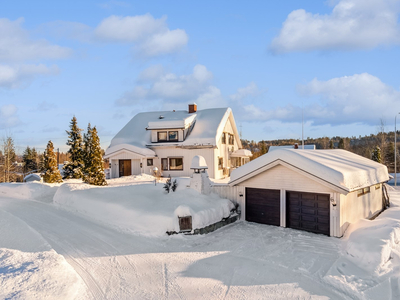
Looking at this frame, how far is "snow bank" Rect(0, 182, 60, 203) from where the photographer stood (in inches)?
624

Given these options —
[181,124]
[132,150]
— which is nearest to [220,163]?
[181,124]

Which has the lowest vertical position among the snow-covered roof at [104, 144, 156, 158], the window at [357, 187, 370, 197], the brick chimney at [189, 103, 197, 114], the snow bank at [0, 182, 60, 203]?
the snow bank at [0, 182, 60, 203]

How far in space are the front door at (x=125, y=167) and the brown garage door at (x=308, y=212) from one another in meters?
18.7

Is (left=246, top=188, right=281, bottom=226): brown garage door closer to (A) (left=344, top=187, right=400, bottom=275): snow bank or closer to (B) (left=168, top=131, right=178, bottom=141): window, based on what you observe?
(A) (left=344, top=187, right=400, bottom=275): snow bank

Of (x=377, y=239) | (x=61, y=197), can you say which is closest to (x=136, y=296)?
(x=377, y=239)

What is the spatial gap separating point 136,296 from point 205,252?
3203mm

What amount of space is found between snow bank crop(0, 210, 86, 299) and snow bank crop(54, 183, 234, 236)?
10.2 feet

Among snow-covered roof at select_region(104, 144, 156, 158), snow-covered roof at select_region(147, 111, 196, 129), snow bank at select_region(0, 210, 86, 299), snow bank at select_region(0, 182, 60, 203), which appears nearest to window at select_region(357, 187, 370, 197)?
snow bank at select_region(0, 210, 86, 299)

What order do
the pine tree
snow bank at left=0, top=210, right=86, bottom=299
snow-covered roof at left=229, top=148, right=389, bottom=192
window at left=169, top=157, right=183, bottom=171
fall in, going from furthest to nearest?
window at left=169, top=157, right=183, bottom=171 → the pine tree → snow-covered roof at left=229, top=148, right=389, bottom=192 → snow bank at left=0, top=210, right=86, bottom=299

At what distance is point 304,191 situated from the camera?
37.1 ft

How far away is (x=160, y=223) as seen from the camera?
33.7 ft

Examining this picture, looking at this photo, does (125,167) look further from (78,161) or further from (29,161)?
(29,161)

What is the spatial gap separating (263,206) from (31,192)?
46.1ft

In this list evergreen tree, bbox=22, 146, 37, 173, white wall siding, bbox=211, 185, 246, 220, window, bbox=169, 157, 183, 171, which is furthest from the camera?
evergreen tree, bbox=22, 146, 37, 173
